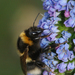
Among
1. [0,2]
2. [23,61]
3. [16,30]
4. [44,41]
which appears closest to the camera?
[23,61]

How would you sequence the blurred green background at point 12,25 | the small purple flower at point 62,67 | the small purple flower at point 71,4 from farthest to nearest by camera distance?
the blurred green background at point 12,25
the small purple flower at point 62,67
the small purple flower at point 71,4

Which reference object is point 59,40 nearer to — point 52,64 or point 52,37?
point 52,37

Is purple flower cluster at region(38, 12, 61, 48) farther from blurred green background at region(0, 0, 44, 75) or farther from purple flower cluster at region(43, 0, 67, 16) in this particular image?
blurred green background at region(0, 0, 44, 75)

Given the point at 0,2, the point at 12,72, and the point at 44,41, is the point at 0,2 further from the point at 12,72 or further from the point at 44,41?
the point at 44,41

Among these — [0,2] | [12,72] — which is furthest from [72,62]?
[0,2]

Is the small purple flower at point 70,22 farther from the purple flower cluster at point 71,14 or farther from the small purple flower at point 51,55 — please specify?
the small purple flower at point 51,55

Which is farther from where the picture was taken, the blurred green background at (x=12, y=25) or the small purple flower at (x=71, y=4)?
the blurred green background at (x=12, y=25)

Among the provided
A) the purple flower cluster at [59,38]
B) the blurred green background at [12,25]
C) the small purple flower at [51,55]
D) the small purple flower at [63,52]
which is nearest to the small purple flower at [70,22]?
the purple flower cluster at [59,38]
